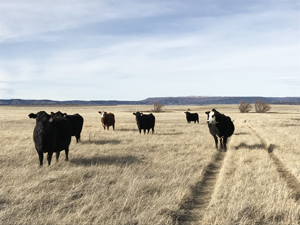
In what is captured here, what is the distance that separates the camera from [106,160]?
10.4m

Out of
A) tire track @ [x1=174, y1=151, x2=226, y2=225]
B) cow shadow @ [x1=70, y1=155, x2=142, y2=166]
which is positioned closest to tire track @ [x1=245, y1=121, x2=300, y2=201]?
tire track @ [x1=174, y1=151, x2=226, y2=225]

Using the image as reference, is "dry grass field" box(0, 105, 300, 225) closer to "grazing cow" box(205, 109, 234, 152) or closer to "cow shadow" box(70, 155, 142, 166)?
"cow shadow" box(70, 155, 142, 166)

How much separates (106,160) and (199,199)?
4955 mm

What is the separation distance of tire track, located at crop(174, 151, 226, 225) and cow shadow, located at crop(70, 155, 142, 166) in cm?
273

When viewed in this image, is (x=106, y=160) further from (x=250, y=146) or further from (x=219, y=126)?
(x=250, y=146)

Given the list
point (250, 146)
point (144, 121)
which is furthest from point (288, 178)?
point (144, 121)

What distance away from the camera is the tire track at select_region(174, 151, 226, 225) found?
515 cm

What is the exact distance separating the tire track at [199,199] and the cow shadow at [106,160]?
2726 millimetres

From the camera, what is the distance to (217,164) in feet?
33.3

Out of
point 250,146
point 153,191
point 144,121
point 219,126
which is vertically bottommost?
point 250,146

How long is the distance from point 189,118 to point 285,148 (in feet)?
75.1

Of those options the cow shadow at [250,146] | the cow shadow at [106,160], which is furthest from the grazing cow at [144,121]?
the cow shadow at [106,160]

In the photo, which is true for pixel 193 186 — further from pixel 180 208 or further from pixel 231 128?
pixel 231 128

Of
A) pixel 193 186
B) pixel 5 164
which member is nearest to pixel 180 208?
pixel 193 186
